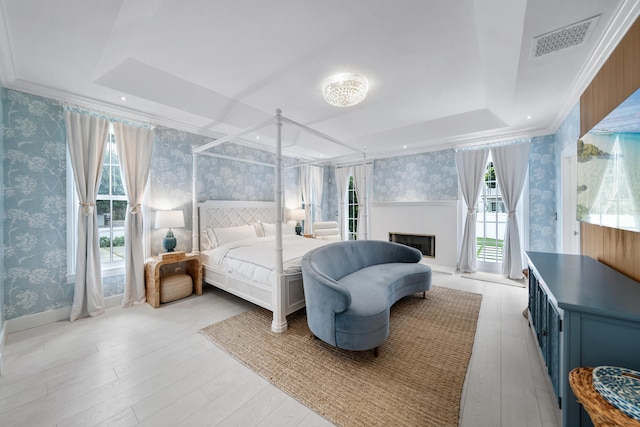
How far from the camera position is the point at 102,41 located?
2041 mm

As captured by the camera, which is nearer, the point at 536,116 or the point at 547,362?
the point at 547,362

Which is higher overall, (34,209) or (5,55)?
(5,55)

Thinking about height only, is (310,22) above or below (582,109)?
above

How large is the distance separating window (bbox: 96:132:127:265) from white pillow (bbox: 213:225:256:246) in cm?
129

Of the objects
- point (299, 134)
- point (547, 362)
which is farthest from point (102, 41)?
point (547, 362)

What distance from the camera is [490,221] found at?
4816 mm

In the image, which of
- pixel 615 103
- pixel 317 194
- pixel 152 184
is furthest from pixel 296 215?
pixel 615 103

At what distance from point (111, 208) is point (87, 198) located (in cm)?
43

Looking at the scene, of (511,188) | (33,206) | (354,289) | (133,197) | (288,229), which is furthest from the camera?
(288,229)

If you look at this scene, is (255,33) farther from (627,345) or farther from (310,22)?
(627,345)

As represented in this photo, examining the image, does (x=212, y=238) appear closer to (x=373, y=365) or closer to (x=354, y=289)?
(x=354, y=289)

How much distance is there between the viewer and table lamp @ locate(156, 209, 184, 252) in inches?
136

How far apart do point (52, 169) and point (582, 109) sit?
6.16m

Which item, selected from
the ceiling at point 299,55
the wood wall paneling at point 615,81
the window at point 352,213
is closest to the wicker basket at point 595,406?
the wood wall paneling at point 615,81
